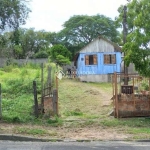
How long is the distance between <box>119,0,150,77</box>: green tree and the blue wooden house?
2369cm

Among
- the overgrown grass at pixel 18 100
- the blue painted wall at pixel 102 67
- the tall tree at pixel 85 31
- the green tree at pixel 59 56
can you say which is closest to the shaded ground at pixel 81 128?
the overgrown grass at pixel 18 100

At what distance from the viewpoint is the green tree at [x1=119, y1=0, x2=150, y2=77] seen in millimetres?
12531

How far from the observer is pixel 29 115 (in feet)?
41.7

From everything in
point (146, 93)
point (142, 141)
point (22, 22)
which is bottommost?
point (142, 141)

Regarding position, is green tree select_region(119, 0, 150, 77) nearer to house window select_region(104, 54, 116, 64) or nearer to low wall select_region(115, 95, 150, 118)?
low wall select_region(115, 95, 150, 118)

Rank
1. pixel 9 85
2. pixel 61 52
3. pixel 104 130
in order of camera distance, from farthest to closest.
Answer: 1. pixel 61 52
2. pixel 9 85
3. pixel 104 130

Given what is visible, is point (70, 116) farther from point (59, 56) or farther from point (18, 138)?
point (59, 56)

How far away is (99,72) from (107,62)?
4.83ft

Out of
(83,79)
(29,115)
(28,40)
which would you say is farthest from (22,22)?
(28,40)

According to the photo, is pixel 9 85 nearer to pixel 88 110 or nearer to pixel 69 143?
pixel 88 110

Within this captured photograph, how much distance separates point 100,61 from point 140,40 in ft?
80.4

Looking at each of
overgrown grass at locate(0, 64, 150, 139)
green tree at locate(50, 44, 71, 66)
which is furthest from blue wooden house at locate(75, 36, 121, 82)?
overgrown grass at locate(0, 64, 150, 139)

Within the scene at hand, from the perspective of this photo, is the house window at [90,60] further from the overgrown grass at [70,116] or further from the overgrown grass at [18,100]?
the overgrown grass at [70,116]

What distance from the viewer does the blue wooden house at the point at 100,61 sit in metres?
36.8
